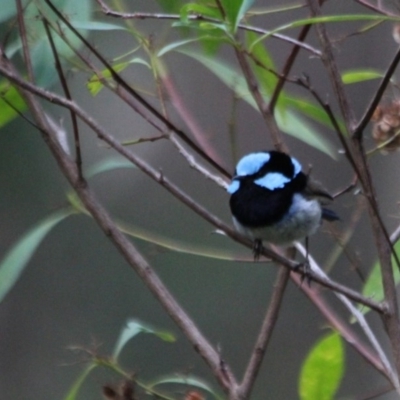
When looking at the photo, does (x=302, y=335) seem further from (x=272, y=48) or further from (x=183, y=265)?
(x=272, y=48)

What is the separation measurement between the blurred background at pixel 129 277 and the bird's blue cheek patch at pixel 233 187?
7.53 feet

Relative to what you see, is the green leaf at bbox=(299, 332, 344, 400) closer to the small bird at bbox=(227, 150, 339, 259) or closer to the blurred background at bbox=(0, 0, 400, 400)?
the small bird at bbox=(227, 150, 339, 259)

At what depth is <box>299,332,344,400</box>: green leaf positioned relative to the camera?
1435 millimetres

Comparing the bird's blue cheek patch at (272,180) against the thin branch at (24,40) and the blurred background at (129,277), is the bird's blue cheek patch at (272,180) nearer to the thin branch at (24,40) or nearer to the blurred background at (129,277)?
the thin branch at (24,40)

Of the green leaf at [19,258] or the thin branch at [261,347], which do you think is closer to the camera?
the thin branch at [261,347]

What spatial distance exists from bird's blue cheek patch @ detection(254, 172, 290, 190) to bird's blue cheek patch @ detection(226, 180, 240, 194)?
109 millimetres

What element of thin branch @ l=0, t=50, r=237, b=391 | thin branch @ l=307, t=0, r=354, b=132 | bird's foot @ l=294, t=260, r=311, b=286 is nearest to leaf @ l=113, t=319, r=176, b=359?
thin branch @ l=0, t=50, r=237, b=391

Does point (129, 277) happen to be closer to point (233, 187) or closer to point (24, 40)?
point (233, 187)

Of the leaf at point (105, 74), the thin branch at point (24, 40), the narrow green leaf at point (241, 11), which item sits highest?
the thin branch at point (24, 40)

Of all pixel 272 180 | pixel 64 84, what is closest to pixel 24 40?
pixel 64 84

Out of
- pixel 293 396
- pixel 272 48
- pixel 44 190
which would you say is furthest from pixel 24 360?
pixel 272 48

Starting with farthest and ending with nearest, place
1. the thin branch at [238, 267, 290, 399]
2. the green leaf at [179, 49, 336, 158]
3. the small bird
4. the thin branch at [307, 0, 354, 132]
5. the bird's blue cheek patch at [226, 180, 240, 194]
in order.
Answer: the small bird < the bird's blue cheek patch at [226, 180, 240, 194] < the green leaf at [179, 49, 336, 158] < the thin branch at [238, 267, 290, 399] < the thin branch at [307, 0, 354, 132]

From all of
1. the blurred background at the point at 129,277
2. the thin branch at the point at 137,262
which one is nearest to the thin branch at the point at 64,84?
the thin branch at the point at 137,262

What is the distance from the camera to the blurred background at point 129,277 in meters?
4.38
